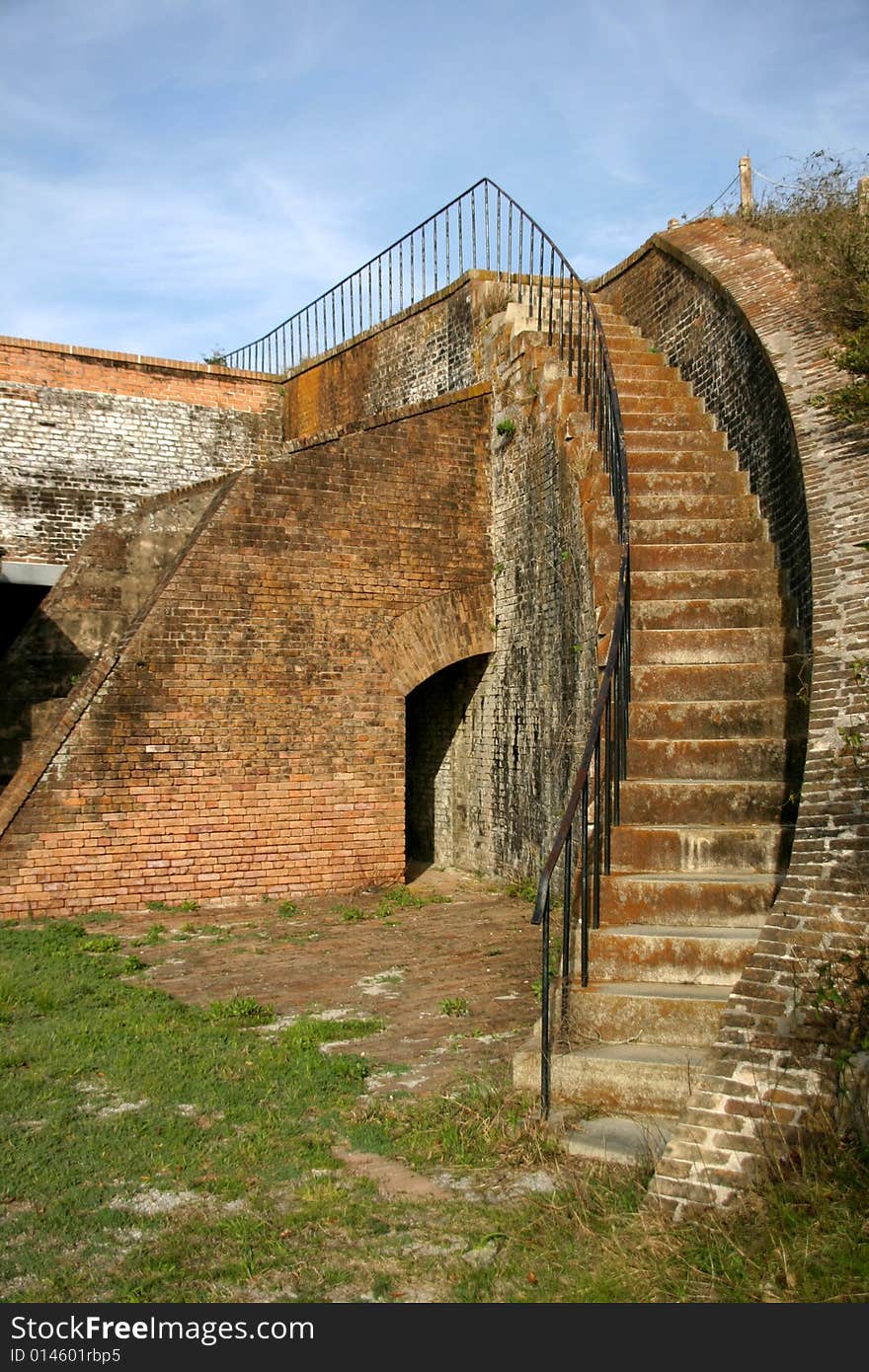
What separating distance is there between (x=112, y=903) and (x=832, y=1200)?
25.5 ft

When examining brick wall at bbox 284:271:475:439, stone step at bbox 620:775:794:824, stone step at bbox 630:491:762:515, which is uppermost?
brick wall at bbox 284:271:475:439

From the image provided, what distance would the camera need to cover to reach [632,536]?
8.06m

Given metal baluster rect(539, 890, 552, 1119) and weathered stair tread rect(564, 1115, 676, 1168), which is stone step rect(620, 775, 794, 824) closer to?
metal baluster rect(539, 890, 552, 1119)

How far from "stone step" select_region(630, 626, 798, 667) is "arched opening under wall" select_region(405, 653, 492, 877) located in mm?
4982

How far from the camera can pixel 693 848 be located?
19.1ft

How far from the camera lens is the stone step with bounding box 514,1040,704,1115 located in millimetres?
4480

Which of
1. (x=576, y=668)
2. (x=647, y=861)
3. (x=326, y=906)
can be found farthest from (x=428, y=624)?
(x=647, y=861)

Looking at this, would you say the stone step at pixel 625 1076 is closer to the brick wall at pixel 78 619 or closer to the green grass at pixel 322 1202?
the green grass at pixel 322 1202

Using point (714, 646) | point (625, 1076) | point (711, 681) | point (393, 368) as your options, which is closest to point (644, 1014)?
point (625, 1076)

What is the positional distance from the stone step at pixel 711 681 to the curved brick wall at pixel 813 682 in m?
0.50

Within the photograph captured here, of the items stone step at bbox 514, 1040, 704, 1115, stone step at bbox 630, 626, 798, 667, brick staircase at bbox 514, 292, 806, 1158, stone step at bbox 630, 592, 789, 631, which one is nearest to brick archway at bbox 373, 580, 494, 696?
brick staircase at bbox 514, 292, 806, 1158

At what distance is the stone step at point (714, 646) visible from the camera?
714 cm

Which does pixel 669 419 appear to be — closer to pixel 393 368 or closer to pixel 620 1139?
pixel 393 368
